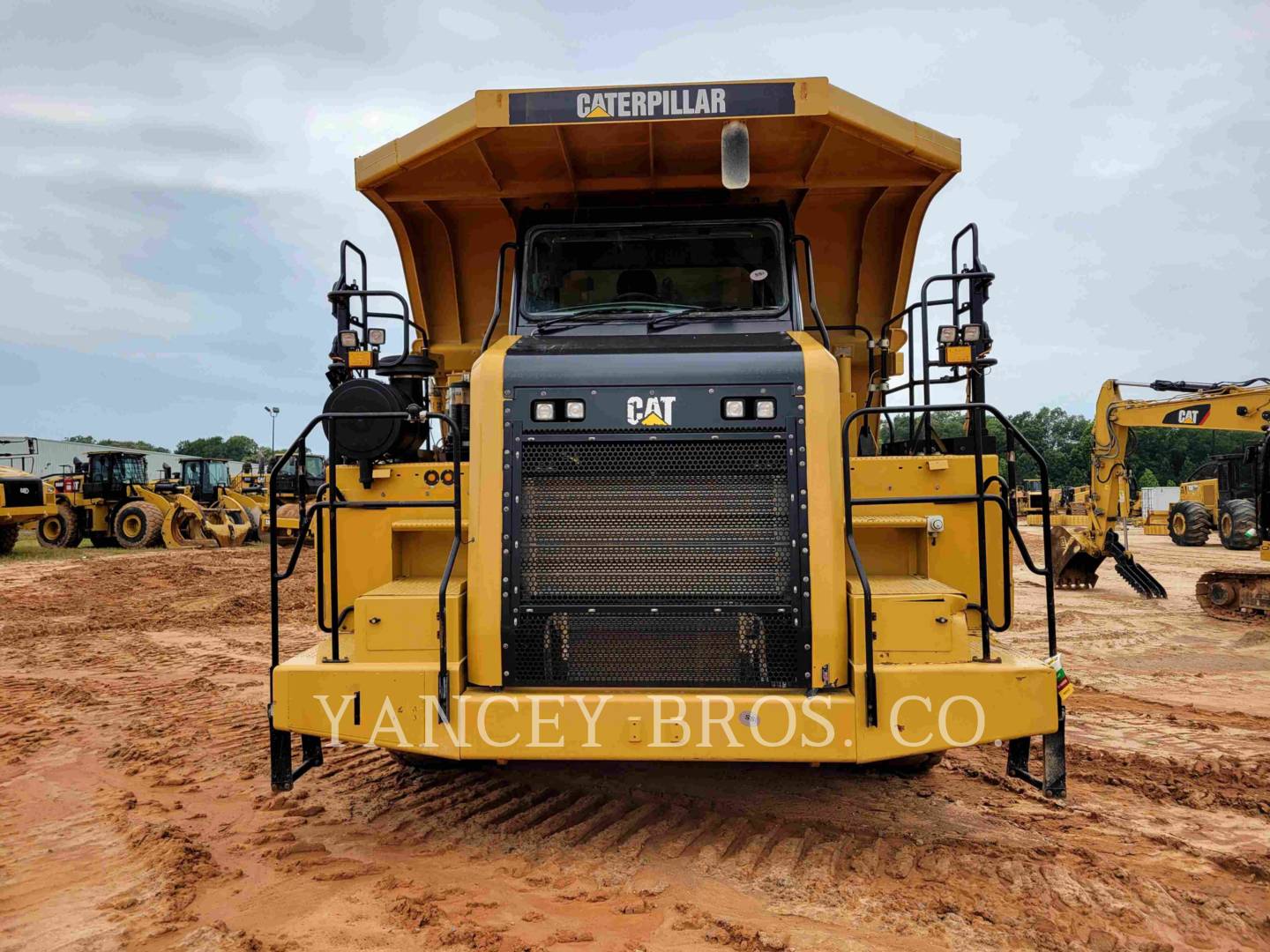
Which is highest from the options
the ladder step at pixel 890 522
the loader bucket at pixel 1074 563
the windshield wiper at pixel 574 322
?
the windshield wiper at pixel 574 322

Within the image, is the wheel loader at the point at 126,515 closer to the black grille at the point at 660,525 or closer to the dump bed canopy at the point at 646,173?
the dump bed canopy at the point at 646,173

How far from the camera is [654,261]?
5.39m

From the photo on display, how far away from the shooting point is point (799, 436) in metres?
3.92

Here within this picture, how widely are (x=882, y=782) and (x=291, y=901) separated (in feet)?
9.83

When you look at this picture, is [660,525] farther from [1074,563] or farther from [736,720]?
[1074,563]

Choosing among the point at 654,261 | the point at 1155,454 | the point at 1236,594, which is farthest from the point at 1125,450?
the point at 1155,454

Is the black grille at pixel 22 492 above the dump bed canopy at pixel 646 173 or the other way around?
the other way around

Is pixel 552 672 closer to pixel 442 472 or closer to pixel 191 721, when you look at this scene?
pixel 442 472

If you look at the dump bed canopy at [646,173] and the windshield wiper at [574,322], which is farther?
the windshield wiper at [574,322]

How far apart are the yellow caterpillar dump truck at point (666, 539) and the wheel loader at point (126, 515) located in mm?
22591

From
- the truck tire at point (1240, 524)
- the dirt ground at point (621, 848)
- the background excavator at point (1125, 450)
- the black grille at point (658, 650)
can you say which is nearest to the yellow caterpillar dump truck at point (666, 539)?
the black grille at point (658, 650)

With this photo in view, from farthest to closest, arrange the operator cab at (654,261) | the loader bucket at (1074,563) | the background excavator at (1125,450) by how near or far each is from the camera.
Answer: the loader bucket at (1074,563)
the background excavator at (1125,450)
the operator cab at (654,261)

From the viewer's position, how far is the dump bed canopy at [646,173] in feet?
15.1

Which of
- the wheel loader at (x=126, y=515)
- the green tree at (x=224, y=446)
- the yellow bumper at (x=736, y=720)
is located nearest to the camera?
the yellow bumper at (x=736, y=720)
